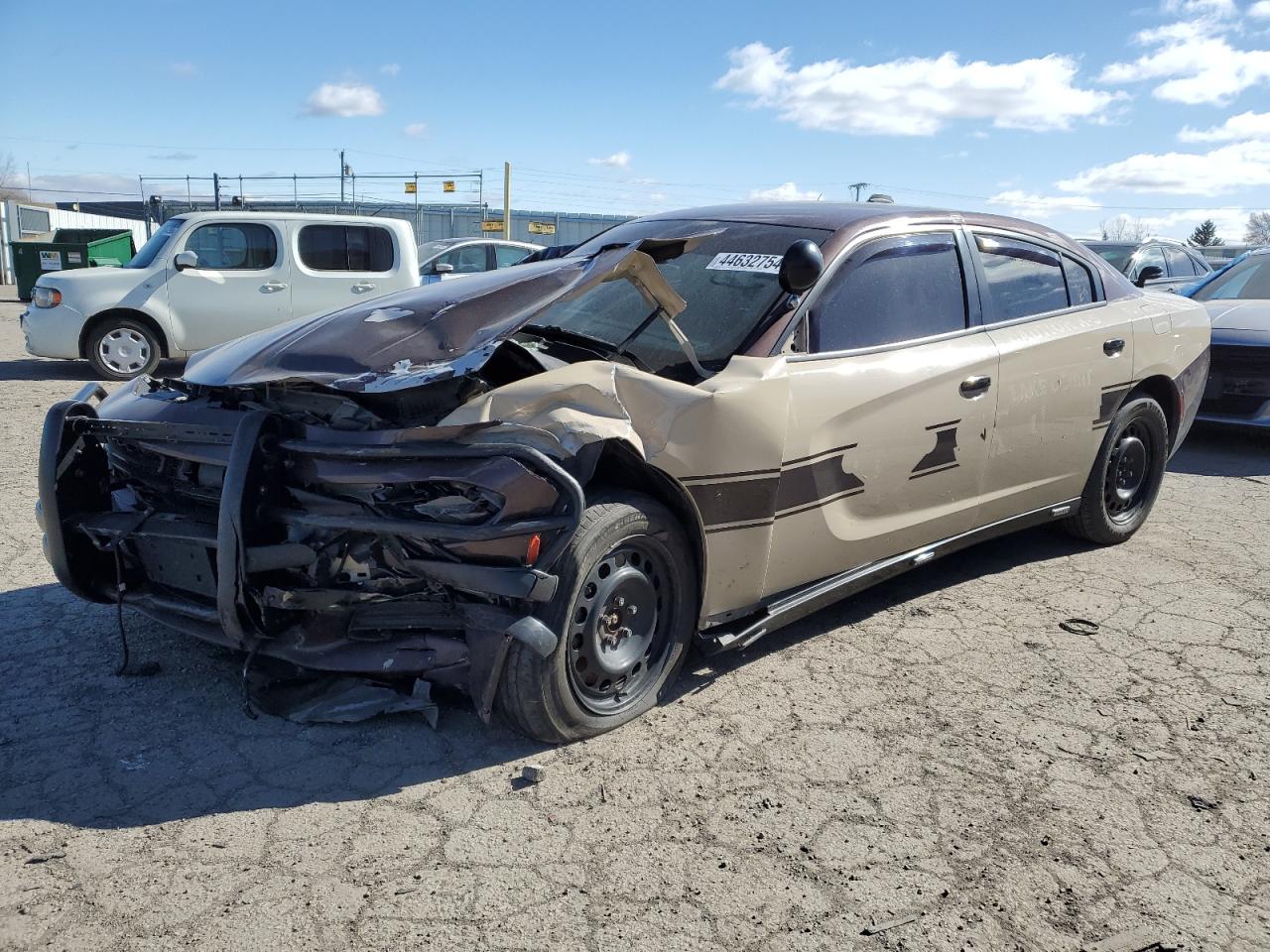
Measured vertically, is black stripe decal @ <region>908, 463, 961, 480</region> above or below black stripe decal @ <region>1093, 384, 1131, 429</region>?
below

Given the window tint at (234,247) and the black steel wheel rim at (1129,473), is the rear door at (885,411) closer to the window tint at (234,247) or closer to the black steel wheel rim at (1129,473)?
the black steel wheel rim at (1129,473)

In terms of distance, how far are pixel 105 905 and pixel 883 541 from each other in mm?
2751

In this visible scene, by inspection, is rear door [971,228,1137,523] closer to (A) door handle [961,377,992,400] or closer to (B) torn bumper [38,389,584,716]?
(A) door handle [961,377,992,400]

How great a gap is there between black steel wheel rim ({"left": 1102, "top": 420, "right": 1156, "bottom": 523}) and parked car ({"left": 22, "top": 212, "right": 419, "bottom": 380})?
7.19m

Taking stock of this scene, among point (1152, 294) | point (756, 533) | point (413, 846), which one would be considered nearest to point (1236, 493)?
A: point (1152, 294)

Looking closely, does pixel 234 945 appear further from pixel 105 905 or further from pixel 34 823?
pixel 34 823

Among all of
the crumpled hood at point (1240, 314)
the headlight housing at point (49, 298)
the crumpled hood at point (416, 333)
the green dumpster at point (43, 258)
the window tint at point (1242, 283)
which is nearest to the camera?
the crumpled hood at point (416, 333)

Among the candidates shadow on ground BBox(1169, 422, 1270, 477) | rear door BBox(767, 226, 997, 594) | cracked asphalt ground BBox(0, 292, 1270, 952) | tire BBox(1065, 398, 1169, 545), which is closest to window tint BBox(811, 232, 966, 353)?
rear door BBox(767, 226, 997, 594)

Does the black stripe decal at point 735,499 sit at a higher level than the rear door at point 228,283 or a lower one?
lower

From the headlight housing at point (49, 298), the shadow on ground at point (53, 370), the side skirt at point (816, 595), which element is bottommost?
the shadow on ground at point (53, 370)

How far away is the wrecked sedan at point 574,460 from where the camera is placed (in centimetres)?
286

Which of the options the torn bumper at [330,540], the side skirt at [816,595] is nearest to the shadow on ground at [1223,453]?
the side skirt at [816,595]

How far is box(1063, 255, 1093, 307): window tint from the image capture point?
4.82 m

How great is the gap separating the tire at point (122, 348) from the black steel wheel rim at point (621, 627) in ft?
28.8
